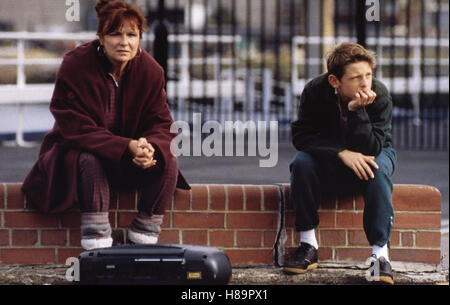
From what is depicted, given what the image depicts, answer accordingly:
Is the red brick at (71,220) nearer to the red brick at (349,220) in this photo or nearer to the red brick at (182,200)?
the red brick at (182,200)

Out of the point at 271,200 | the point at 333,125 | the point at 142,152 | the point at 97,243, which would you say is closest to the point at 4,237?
the point at 97,243

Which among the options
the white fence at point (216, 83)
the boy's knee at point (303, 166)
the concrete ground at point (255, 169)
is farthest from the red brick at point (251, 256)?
the white fence at point (216, 83)

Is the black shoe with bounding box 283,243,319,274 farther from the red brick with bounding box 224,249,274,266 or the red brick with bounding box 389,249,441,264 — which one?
the red brick with bounding box 389,249,441,264

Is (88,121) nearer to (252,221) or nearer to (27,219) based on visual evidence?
(27,219)

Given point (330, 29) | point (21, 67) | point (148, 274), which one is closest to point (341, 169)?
point (148, 274)

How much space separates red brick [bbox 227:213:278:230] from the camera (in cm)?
400

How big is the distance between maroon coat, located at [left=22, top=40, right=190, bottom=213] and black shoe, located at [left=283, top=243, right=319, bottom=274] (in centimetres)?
72

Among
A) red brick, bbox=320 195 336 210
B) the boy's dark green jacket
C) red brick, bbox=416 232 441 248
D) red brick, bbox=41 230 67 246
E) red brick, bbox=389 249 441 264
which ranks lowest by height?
red brick, bbox=389 249 441 264

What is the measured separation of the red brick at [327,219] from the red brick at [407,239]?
0.33 meters

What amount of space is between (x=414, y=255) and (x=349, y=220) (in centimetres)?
35

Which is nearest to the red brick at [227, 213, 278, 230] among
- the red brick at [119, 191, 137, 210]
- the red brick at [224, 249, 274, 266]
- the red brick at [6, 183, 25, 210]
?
the red brick at [224, 249, 274, 266]

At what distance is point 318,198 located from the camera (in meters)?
3.86

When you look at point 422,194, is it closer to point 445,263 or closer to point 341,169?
point 341,169
